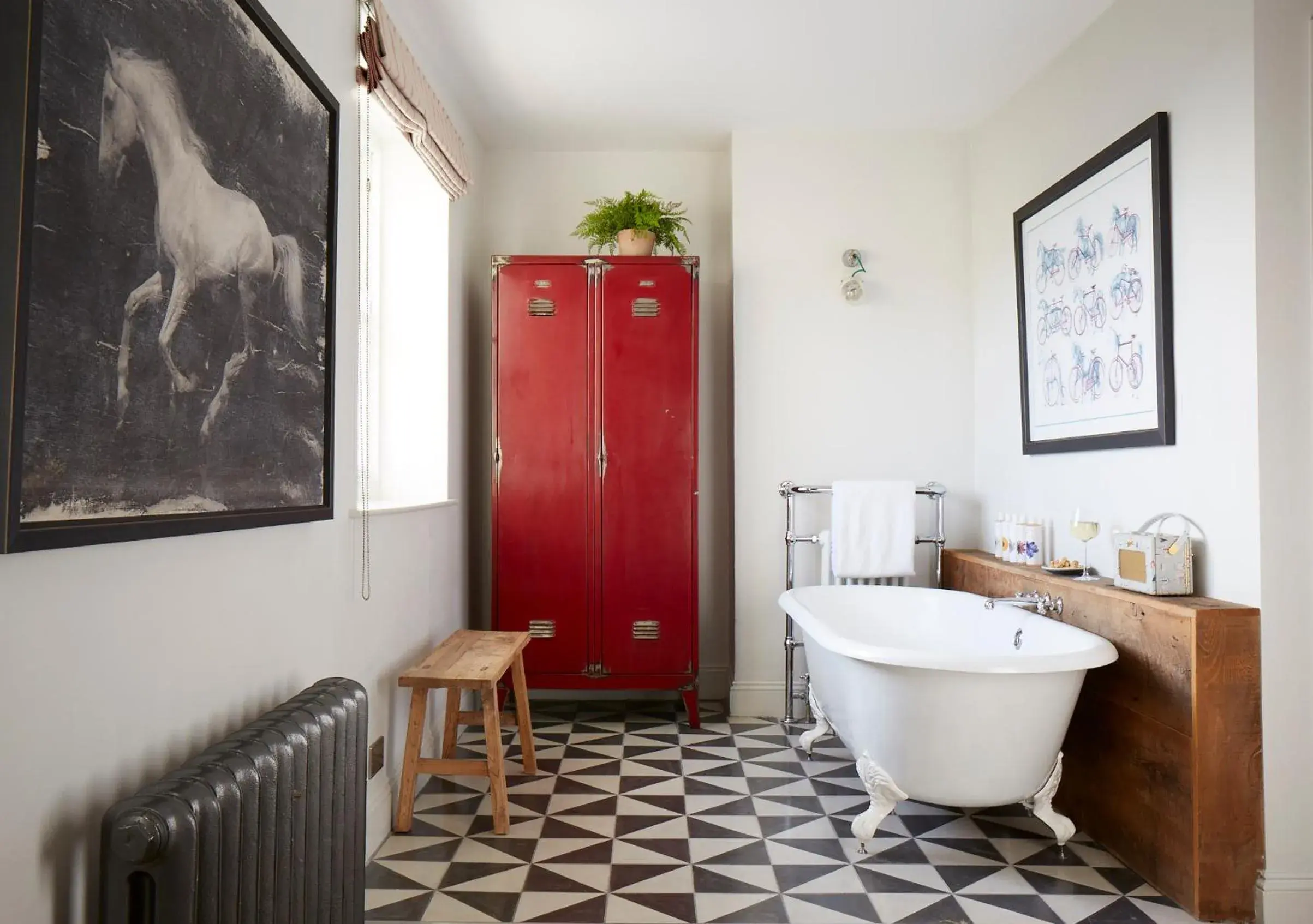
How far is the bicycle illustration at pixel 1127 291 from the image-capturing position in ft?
9.12

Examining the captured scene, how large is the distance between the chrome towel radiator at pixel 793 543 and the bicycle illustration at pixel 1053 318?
91 cm

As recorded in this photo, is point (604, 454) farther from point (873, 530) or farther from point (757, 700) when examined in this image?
point (757, 700)

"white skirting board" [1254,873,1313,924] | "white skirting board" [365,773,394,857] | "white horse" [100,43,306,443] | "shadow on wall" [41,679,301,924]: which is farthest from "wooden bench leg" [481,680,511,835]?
"white skirting board" [1254,873,1313,924]

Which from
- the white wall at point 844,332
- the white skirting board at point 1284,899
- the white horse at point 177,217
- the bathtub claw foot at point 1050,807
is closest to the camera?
the white horse at point 177,217

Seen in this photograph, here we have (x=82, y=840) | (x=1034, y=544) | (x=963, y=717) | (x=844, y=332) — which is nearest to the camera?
(x=82, y=840)

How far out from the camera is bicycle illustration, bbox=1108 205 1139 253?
279 centimetres

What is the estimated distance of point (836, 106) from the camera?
3.96 meters

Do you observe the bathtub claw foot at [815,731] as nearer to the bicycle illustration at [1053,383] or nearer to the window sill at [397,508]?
the bicycle illustration at [1053,383]

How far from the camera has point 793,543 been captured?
4098 millimetres

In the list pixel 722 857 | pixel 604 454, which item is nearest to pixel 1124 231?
pixel 604 454

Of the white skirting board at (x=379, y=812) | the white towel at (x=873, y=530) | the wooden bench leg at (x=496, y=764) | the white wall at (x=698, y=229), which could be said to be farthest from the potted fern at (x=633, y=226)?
the white skirting board at (x=379, y=812)

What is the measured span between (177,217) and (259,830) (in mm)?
1058

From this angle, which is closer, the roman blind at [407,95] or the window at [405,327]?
the roman blind at [407,95]

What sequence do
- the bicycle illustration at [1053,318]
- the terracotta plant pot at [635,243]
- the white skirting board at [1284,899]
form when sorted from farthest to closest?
1. the terracotta plant pot at [635,243]
2. the bicycle illustration at [1053,318]
3. the white skirting board at [1284,899]
